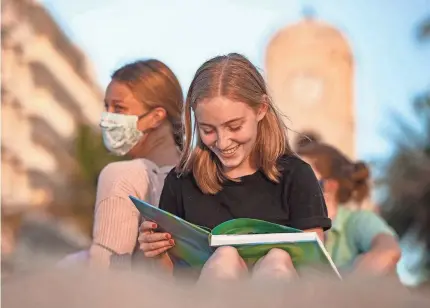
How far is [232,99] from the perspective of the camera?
8.15ft

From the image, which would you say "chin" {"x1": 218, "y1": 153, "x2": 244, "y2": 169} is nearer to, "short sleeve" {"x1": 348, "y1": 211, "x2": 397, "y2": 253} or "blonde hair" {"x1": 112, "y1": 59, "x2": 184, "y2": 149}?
"blonde hair" {"x1": 112, "y1": 59, "x2": 184, "y2": 149}

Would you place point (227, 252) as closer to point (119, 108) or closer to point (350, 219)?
point (119, 108)

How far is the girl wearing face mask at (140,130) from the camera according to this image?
3.09 metres

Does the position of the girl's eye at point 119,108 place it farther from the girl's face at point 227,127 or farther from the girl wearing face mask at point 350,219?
the girl wearing face mask at point 350,219

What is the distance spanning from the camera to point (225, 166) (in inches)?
104

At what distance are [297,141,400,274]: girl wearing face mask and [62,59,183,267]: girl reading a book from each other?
2.79ft

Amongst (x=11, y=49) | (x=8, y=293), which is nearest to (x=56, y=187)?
(x=11, y=49)

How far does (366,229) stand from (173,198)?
1.90 metres

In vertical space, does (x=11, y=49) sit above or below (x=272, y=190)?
below

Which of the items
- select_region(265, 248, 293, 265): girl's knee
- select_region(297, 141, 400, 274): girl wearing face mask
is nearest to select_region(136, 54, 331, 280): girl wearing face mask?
select_region(265, 248, 293, 265): girl's knee

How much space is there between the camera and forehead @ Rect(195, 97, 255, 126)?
8.05ft

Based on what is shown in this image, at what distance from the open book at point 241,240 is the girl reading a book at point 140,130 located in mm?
651

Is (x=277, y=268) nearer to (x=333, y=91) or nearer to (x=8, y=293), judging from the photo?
(x=8, y=293)

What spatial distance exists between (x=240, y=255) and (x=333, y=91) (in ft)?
96.3
